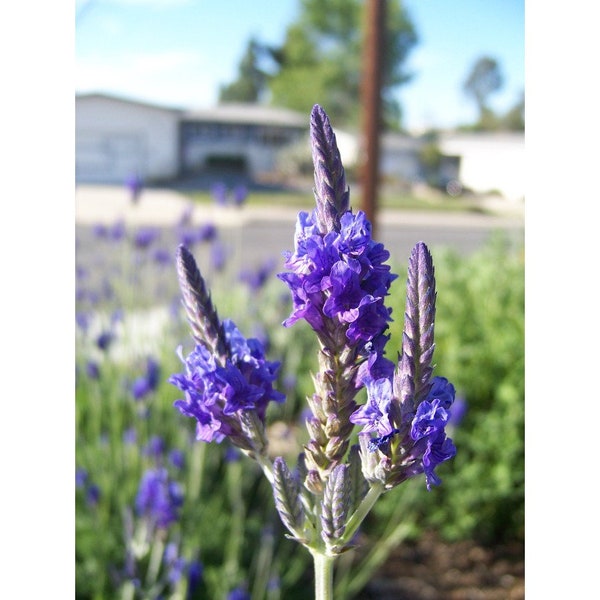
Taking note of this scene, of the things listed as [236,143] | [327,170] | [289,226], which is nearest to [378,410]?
[327,170]

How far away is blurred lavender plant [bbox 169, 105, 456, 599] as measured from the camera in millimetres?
363

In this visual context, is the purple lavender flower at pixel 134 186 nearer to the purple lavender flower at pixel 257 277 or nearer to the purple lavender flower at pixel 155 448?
the purple lavender flower at pixel 257 277

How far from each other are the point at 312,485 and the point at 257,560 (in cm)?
111

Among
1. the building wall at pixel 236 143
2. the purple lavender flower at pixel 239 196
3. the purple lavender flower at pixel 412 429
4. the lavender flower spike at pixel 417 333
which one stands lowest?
the purple lavender flower at pixel 412 429

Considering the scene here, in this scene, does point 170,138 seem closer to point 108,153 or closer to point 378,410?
point 108,153

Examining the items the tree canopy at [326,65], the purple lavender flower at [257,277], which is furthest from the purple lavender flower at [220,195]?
the tree canopy at [326,65]

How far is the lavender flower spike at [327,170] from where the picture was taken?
0.36 metres

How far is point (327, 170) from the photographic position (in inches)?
14.0

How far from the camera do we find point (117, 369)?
1955 millimetres

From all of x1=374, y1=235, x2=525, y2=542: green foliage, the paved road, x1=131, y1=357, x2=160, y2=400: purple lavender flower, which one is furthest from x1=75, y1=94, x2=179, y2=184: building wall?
x1=131, y1=357, x2=160, y2=400: purple lavender flower

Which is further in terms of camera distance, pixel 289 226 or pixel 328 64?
pixel 328 64

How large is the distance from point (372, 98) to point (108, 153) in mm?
→ 3284
